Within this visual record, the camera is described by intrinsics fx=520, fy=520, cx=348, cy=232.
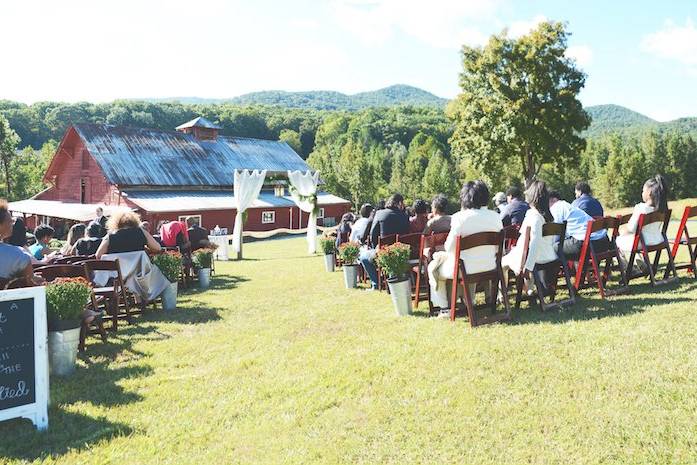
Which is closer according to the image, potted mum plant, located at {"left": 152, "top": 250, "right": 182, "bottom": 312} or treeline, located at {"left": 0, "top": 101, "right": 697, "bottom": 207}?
potted mum plant, located at {"left": 152, "top": 250, "right": 182, "bottom": 312}

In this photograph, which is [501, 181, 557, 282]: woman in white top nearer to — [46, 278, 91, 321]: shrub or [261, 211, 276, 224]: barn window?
[46, 278, 91, 321]: shrub

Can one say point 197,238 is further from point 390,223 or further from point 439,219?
point 439,219

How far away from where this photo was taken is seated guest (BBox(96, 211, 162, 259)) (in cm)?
741

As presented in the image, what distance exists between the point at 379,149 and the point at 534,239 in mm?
79267

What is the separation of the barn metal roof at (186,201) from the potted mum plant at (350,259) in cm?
2265

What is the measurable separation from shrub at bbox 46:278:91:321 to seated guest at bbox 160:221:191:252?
656 cm

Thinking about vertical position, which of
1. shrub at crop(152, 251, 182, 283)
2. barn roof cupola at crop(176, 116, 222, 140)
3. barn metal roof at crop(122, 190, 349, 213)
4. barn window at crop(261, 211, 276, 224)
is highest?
barn roof cupola at crop(176, 116, 222, 140)

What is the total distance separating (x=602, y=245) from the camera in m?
6.98

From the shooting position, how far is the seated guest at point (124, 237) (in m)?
7.41

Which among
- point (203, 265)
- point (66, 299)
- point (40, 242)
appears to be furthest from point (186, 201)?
point (66, 299)

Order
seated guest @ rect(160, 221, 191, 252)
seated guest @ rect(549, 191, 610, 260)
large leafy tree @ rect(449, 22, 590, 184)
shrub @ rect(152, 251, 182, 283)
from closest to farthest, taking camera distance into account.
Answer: seated guest @ rect(549, 191, 610, 260) < shrub @ rect(152, 251, 182, 283) < seated guest @ rect(160, 221, 191, 252) < large leafy tree @ rect(449, 22, 590, 184)

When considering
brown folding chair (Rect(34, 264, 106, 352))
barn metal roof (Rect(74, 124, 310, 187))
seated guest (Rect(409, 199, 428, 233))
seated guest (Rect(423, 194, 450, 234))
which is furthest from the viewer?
barn metal roof (Rect(74, 124, 310, 187))

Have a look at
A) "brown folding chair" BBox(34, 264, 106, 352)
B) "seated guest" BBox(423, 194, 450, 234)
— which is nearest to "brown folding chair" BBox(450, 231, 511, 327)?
"seated guest" BBox(423, 194, 450, 234)

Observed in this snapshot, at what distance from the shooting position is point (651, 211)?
23.7 feet
